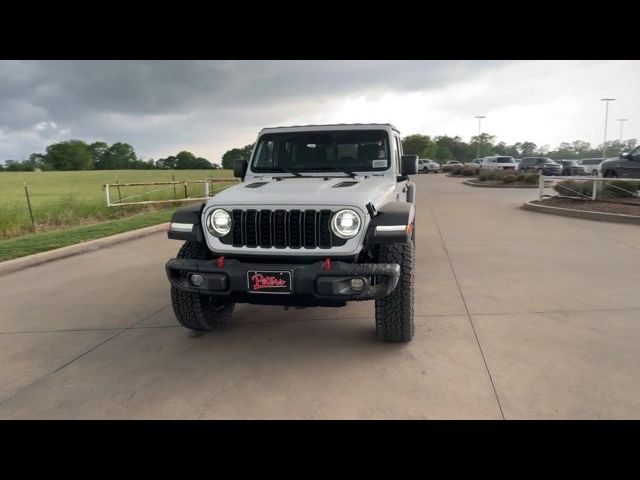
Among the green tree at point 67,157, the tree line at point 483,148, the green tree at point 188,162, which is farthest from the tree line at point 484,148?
the green tree at point 67,157

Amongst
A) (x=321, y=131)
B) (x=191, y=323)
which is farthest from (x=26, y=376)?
(x=321, y=131)

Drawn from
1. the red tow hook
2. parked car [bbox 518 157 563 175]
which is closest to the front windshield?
the red tow hook

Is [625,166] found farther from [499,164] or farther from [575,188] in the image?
[499,164]

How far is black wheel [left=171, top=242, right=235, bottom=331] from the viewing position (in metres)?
3.71

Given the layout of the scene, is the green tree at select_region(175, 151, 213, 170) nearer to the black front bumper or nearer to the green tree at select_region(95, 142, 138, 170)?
the green tree at select_region(95, 142, 138, 170)

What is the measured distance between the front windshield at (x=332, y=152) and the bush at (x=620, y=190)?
35.5 ft

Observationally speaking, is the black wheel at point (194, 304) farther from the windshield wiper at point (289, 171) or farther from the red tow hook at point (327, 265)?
the windshield wiper at point (289, 171)

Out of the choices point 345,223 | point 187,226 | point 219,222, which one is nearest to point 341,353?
point 345,223

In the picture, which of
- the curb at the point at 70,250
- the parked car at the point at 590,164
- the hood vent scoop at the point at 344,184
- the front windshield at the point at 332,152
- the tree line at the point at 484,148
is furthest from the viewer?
the tree line at the point at 484,148

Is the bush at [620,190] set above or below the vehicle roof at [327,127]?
below

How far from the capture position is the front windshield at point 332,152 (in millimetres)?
4676

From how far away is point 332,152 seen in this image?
4.73m

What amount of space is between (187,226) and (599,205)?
11359mm

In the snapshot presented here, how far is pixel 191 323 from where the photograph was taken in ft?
12.9
